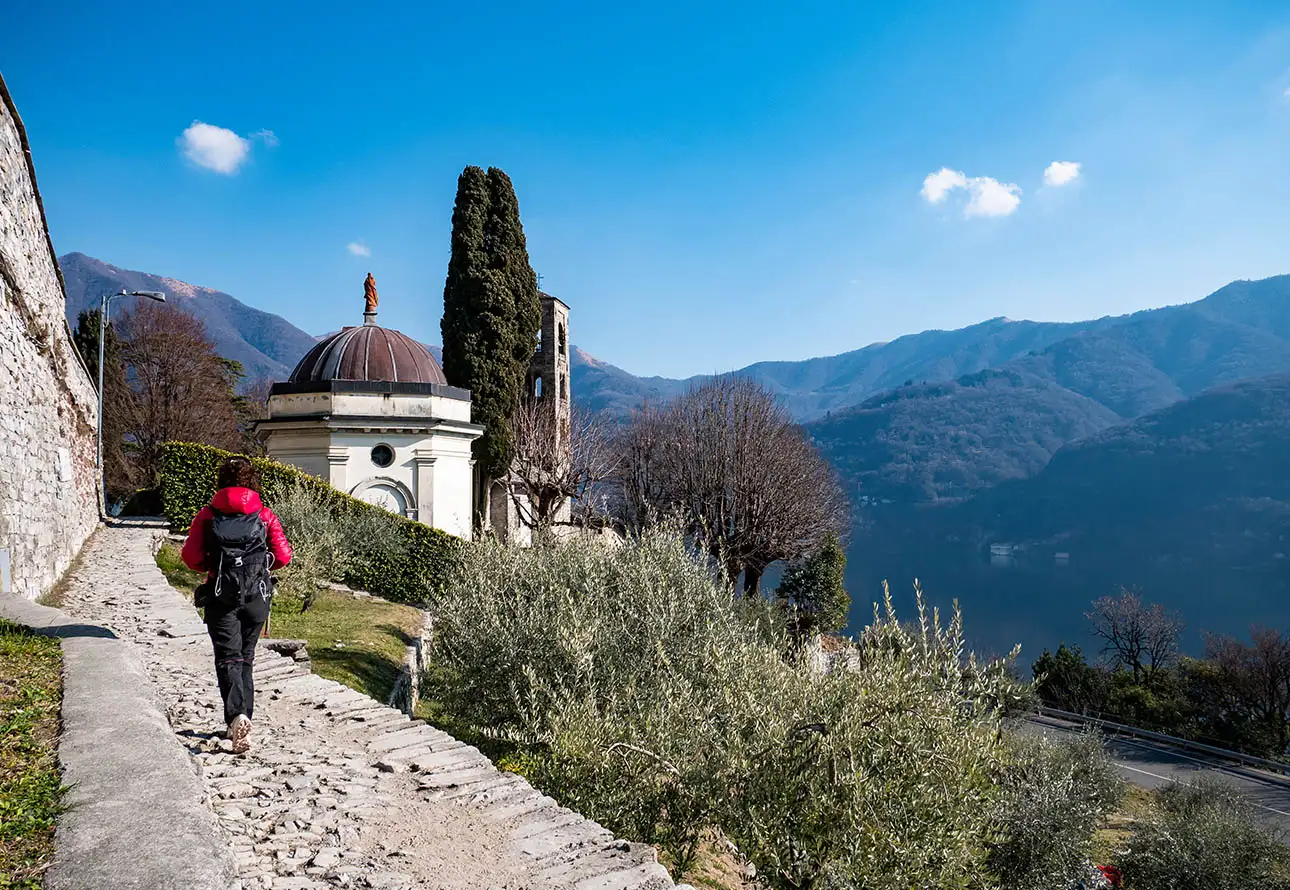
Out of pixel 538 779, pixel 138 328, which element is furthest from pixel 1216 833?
pixel 138 328

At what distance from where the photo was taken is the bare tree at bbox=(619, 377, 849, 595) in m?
26.4

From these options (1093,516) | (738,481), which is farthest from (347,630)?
(1093,516)

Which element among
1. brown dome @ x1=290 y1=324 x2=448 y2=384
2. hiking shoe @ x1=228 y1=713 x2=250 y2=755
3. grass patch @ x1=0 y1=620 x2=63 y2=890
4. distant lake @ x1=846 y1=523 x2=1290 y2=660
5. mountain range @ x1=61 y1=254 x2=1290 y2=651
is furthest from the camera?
mountain range @ x1=61 y1=254 x2=1290 y2=651

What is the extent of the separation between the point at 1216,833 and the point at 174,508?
24.7m

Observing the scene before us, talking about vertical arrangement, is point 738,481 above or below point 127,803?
above

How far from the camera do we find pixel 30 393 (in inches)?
395

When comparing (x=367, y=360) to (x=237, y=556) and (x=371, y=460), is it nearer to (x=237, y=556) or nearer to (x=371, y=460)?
(x=371, y=460)

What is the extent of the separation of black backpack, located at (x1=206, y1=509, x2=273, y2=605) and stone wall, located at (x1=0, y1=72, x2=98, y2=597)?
458 centimetres

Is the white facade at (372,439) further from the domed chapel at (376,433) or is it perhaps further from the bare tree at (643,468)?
the bare tree at (643,468)

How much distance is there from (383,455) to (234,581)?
53.8 ft

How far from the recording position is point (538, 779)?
22.2ft

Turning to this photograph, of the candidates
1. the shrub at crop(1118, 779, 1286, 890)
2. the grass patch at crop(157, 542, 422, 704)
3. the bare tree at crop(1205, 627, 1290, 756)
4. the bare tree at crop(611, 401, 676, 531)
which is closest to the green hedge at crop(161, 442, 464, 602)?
the grass patch at crop(157, 542, 422, 704)

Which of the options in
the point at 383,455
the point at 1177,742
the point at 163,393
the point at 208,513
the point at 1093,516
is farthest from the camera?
the point at 1093,516

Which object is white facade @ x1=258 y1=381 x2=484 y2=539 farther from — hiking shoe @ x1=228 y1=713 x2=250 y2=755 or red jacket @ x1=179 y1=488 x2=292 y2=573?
hiking shoe @ x1=228 y1=713 x2=250 y2=755
